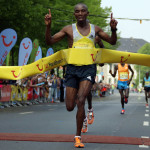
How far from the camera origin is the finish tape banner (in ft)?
22.2

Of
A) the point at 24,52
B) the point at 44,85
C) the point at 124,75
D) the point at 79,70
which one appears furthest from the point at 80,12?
the point at 44,85

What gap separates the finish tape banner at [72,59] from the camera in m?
6.78

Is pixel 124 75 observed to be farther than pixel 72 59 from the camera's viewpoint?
Yes

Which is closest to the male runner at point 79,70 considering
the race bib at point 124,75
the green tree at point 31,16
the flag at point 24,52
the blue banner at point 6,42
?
the race bib at point 124,75

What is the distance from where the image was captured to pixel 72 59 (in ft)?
22.2

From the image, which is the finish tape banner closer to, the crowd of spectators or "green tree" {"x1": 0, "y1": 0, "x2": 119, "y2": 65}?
the crowd of spectators

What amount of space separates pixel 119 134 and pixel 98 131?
0.58 meters

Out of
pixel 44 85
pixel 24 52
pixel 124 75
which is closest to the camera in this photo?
pixel 124 75

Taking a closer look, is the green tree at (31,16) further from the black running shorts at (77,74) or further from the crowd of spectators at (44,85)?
the black running shorts at (77,74)

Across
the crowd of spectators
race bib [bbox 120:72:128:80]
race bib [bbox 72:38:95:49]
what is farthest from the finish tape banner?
the crowd of spectators

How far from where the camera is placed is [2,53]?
17.1 m

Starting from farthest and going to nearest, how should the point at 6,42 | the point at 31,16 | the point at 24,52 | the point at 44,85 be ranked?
1. the point at 44,85
2. the point at 31,16
3. the point at 24,52
4. the point at 6,42

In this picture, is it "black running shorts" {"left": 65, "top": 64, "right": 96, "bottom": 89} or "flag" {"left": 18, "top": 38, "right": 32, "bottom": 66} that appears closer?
"black running shorts" {"left": 65, "top": 64, "right": 96, "bottom": 89}

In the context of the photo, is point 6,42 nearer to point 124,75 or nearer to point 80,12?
point 124,75
